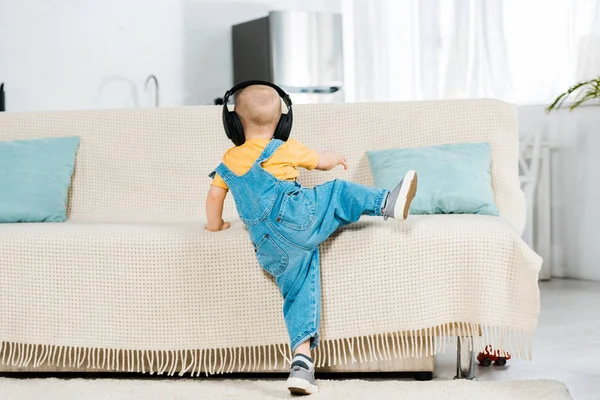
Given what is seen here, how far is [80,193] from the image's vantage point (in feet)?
9.29

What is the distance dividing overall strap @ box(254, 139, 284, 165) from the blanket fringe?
1.59 feet

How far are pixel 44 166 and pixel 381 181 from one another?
3.69ft

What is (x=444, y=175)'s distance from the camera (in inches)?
98.4

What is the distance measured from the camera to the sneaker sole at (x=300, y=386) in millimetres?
1952

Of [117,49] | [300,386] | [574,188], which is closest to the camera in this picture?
[300,386]

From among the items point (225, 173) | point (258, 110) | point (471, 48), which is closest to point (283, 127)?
Answer: point (258, 110)

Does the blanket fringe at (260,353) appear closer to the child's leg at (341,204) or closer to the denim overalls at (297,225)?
the denim overalls at (297,225)

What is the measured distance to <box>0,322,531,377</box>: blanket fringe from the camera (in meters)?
2.10

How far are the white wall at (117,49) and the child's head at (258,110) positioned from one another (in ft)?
9.19

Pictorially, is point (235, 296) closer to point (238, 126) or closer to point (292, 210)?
point (292, 210)

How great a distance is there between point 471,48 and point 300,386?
301cm

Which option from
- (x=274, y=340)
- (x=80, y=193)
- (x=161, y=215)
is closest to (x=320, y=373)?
(x=274, y=340)

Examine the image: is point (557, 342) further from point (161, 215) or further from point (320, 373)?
point (161, 215)

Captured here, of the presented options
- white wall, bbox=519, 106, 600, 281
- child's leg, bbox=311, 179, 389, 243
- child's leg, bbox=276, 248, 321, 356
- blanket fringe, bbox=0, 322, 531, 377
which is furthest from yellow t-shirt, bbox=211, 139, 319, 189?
white wall, bbox=519, 106, 600, 281
